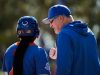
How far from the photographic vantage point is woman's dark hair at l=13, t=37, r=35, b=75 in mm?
6691

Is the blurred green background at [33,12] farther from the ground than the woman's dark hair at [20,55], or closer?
farther from the ground

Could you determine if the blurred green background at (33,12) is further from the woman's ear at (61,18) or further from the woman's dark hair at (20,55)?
the woman's ear at (61,18)

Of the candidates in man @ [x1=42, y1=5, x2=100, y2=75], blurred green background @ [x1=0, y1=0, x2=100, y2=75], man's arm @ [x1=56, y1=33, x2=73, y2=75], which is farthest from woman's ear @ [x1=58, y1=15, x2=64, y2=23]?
blurred green background @ [x1=0, y1=0, x2=100, y2=75]

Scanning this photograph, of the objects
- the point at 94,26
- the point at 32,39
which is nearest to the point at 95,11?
the point at 94,26

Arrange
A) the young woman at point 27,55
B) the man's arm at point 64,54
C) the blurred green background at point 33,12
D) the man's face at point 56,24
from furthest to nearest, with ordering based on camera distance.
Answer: the blurred green background at point 33,12
the young woman at point 27,55
the man's face at point 56,24
the man's arm at point 64,54

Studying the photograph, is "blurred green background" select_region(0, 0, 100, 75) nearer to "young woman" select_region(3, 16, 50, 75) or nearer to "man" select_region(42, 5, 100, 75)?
"young woman" select_region(3, 16, 50, 75)

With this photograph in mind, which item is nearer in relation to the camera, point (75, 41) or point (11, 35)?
point (75, 41)

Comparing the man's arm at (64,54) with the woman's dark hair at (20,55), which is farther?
the woman's dark hair at (20,55)

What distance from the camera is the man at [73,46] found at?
636 cm

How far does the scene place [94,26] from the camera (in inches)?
1193

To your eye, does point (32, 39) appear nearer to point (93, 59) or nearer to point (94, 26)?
point (93, 59)

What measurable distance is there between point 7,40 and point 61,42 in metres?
24.9

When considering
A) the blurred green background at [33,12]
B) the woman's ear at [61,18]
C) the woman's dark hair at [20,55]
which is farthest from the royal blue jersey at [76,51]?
the blurred green background at [33,12]

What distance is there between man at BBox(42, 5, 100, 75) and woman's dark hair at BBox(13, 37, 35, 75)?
0.40 metres
